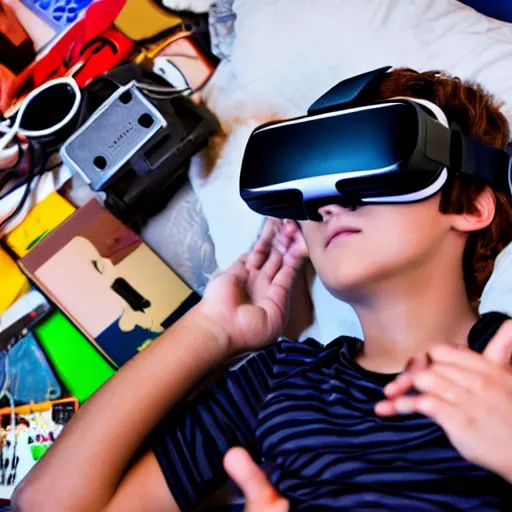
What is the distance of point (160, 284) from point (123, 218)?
14 cm

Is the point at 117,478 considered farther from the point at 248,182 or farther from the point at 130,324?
the point at 248,182

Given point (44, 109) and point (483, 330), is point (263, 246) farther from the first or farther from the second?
point (44, 109)

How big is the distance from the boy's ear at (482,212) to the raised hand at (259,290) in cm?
26

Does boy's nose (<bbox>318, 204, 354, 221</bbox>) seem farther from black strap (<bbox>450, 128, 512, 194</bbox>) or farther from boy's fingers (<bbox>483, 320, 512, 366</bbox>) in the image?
boy's fingers (<bbox>483, 320, 512, 366</bbox>)

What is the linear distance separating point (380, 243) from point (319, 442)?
236mm

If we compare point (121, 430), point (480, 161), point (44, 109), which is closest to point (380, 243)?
point (480, 161)

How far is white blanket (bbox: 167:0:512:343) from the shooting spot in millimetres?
936

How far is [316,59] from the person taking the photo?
1014mm

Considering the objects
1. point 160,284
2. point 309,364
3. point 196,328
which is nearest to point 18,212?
point 160,284

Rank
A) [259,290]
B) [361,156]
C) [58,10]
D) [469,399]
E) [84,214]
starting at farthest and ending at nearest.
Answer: [58,10] < [84,214] < [259,290] < [361,156] < [469,399]

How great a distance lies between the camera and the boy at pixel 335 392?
27.5 inches

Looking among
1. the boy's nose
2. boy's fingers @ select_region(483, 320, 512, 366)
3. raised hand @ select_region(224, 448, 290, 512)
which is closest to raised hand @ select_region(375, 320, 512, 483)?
boy's fingers @ select_region(483, 320, 512, 366)

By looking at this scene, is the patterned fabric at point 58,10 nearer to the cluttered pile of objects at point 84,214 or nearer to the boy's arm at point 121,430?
the cluttered pile of objects at point 84,214

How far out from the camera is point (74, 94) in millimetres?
1098
